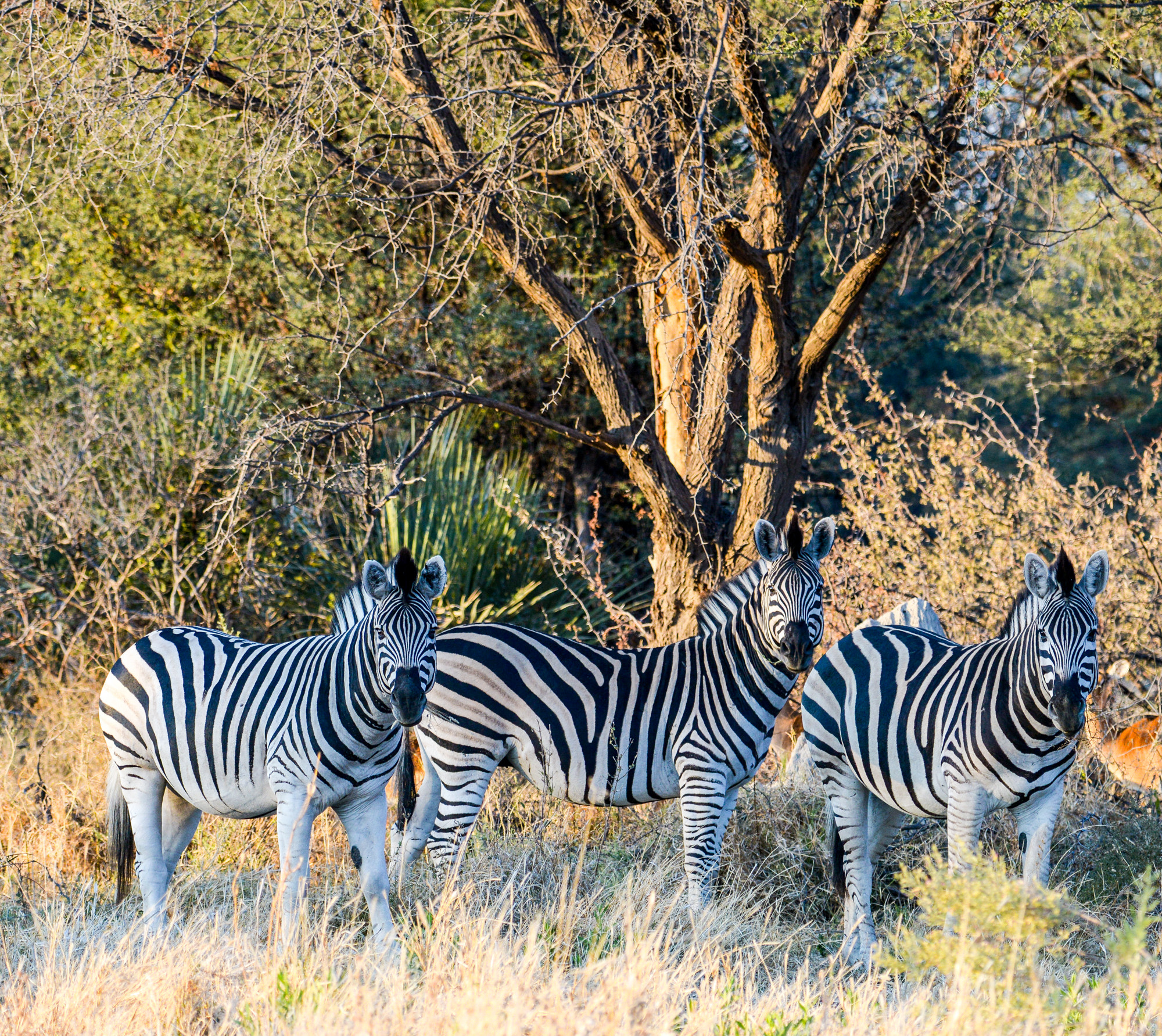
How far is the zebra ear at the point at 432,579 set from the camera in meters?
4.67

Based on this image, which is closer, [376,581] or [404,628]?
[404,628]

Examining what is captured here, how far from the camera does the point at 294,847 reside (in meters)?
4.43

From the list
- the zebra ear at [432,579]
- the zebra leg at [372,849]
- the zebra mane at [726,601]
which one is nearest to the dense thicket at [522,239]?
the zebra mane at [726,601]

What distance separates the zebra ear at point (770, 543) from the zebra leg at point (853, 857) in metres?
1.05

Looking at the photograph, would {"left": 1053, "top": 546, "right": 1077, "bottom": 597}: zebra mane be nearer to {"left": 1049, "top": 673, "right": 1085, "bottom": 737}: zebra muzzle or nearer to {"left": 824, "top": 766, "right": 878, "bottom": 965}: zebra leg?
{"left": 1049, "top": 673, "right": 1085, "bottom": 737}: zebra muzzle

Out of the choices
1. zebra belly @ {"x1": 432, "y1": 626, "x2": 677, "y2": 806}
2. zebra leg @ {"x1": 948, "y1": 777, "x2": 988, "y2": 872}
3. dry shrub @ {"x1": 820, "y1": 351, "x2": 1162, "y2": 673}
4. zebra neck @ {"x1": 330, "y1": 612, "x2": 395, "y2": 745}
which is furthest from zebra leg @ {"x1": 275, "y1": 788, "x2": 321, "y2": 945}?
dry shrub @ {"x1": 820, "y1": 351, "x2": 1162, "y2": 673}

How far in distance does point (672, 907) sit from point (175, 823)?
92.6 inches

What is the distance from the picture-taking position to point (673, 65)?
21.5 feet

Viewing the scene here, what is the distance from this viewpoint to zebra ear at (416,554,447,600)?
467 cm

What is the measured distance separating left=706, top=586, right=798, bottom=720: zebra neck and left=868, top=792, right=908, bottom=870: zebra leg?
0.77 meters

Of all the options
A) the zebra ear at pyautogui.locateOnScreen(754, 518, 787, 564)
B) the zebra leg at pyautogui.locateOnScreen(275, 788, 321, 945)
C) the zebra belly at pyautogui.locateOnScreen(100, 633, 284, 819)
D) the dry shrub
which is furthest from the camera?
the dry shrub

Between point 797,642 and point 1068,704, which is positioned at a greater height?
point 797,642

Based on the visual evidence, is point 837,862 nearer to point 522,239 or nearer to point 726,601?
point 726,601

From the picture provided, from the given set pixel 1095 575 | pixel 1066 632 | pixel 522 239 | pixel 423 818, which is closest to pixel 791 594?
pixel 1066 632
